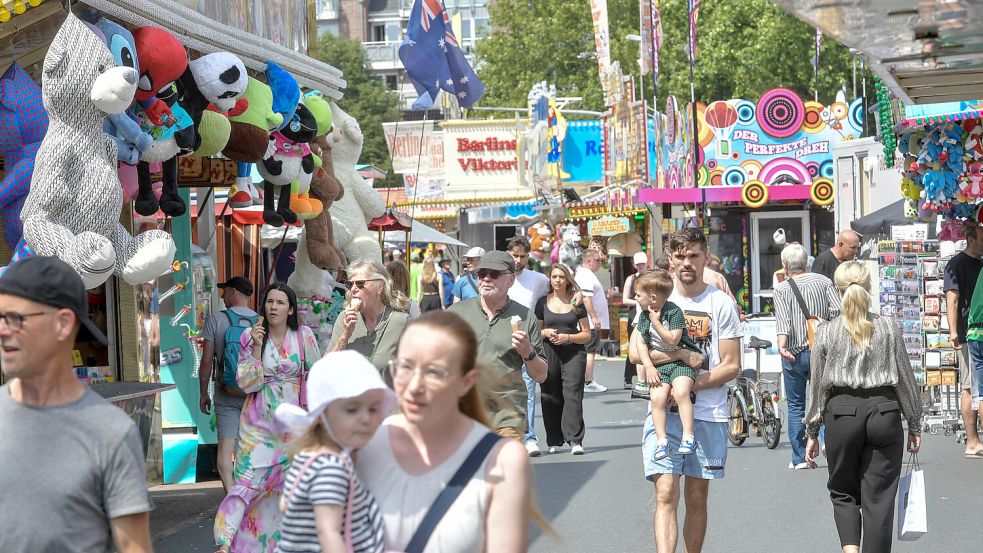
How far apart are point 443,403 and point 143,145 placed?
14.4 ft

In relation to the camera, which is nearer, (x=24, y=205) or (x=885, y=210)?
(x=24, y=205)

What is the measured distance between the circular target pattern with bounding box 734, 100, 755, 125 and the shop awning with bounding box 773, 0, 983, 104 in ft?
70.2

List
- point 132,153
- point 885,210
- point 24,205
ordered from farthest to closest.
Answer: point 885,210, point 132,153, point 24,205

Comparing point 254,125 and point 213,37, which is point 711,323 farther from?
point 213,37

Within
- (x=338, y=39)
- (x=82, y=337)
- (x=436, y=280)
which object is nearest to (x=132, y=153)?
(x=82, y=337)

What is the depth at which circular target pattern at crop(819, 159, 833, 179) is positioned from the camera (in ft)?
90.7

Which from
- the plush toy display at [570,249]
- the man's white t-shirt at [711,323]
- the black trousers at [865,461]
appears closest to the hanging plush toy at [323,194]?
the man's white t-shirt at [711,323]

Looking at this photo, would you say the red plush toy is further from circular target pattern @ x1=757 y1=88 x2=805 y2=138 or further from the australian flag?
circular target pattern @ x1=757 y1=88 x2=805 y2=138

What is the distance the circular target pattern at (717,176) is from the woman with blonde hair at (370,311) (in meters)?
21.4

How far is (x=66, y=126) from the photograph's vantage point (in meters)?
6.57

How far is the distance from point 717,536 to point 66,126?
4.64 m

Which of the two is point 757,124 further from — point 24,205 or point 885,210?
point 24,205

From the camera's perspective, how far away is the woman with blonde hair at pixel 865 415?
693 centimetres

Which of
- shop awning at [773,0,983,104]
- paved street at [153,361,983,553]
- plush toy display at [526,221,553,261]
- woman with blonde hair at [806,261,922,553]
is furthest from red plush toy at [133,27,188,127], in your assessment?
plush toy display at [526,221,553,261]
